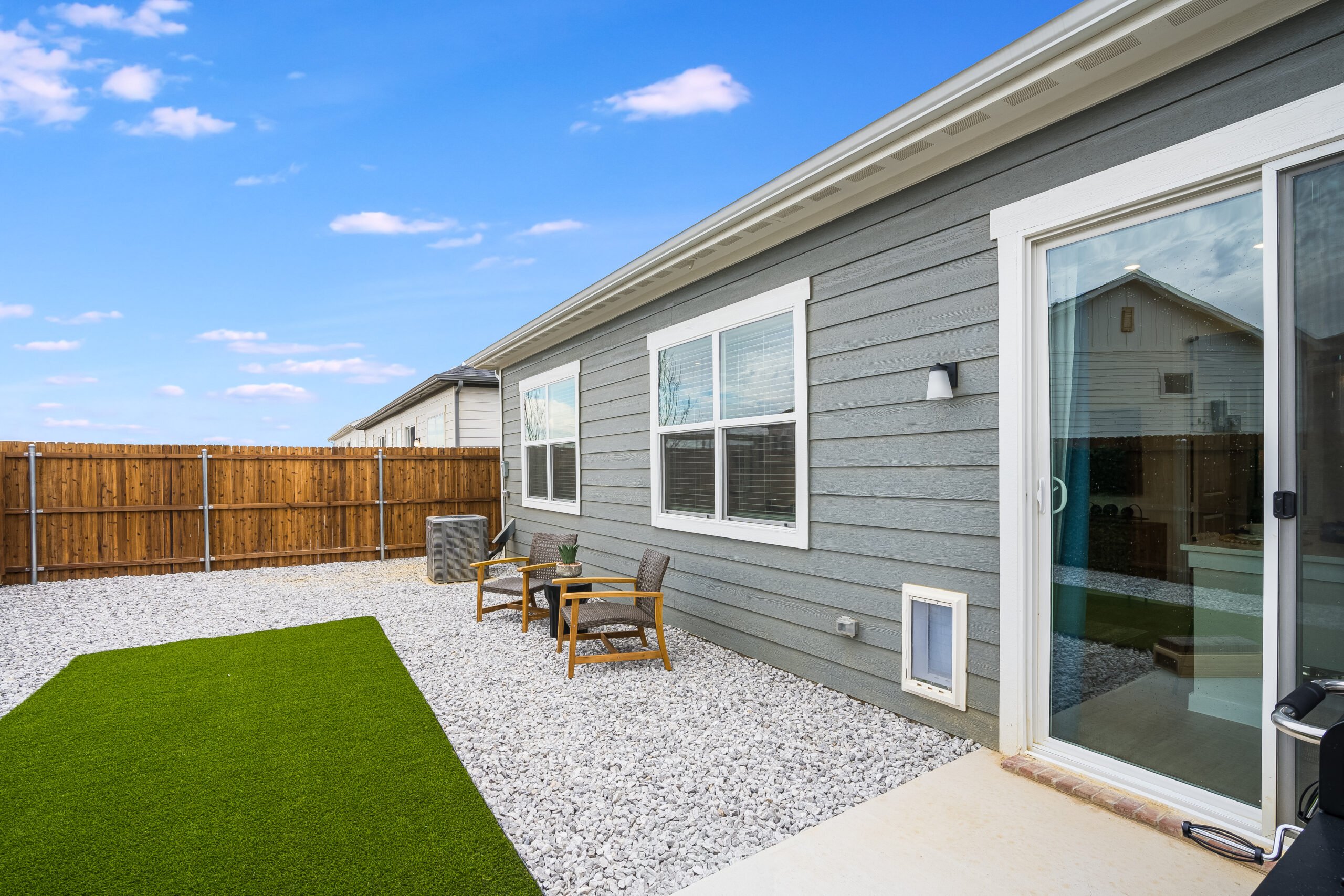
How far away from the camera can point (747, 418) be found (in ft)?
14.5

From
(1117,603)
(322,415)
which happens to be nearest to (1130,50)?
(1117,603)

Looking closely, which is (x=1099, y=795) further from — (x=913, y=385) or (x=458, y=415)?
(x=458, y=415)

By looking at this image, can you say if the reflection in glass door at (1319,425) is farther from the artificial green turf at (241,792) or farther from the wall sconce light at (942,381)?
the artificial green turf at (241,792)

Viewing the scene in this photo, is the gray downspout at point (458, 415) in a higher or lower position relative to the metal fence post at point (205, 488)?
higher

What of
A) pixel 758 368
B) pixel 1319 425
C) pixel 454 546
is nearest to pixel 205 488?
pixel 454 546

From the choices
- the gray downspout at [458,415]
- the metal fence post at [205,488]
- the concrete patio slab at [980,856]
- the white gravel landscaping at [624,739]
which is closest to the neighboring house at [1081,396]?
the concrete patio slab at [980,856]

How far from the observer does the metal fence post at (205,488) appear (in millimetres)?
8562

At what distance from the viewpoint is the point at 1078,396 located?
2607 mm

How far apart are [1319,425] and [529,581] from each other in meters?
5.03

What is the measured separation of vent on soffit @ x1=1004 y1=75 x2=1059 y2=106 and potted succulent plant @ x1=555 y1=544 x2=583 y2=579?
3.98 meters

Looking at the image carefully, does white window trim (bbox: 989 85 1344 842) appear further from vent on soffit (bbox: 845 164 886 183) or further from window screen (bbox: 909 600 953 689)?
vent on soffit (bbox: 845 164 886 183)

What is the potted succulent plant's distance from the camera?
5.09 m

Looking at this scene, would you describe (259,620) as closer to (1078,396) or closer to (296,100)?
Result: (1078,396)

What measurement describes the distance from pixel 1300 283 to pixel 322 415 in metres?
27.4
